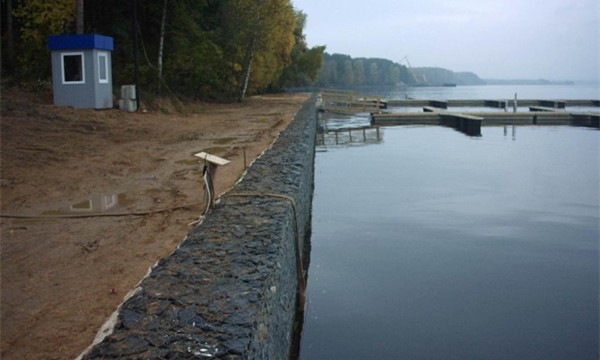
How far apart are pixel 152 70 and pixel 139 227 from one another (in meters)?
20.1

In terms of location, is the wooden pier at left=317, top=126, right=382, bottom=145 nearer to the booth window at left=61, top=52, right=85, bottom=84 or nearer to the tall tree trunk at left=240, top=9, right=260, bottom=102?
the booth window at left=61, top=52, right=85, bottom=84

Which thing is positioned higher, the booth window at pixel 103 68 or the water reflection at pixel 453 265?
the booth window at pixel 103 68

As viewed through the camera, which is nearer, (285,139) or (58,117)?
(285,139)

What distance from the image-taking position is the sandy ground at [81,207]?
4.14m

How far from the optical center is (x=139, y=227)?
658 cm

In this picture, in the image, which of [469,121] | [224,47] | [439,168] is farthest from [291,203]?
[224,47]

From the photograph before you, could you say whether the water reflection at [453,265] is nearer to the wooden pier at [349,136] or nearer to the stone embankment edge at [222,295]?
the stone embankment edge at [222,295]

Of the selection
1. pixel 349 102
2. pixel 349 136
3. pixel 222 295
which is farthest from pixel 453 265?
pixel 349 102

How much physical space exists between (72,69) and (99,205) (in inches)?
462

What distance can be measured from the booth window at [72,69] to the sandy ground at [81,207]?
1.32 metres

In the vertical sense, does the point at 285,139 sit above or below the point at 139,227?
above

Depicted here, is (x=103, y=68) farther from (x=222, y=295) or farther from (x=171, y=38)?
(x=222, y=295)

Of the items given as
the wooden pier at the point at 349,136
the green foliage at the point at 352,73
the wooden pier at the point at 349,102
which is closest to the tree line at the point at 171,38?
the wooden pier at the point at 349,102

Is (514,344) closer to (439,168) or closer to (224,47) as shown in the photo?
(439,168)
